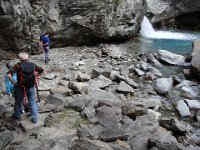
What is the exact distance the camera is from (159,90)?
516 inches

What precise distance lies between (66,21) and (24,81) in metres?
11.3

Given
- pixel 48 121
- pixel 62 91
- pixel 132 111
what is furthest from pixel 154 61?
pixel 48 121

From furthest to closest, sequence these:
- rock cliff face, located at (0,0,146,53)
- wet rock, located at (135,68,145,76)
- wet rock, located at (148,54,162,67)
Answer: wet rock, located at (148,54,162,67) < wet rock, located at (135,68,145,76) < rock cliff face, located at (0,0,146,53)

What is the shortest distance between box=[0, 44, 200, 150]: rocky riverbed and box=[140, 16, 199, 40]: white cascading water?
6.90 m

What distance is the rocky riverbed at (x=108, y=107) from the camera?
7312mm

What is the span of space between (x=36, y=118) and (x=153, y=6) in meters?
22.5

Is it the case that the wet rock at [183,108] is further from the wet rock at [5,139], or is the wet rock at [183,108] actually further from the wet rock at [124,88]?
the wet rock at [5,139]

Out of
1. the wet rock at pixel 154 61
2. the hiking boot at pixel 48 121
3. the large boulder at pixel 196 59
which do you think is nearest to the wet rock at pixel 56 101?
the hiking boot at pixel 48 121

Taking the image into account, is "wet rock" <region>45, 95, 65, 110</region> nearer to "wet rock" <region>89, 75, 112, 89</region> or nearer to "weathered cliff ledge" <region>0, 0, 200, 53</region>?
"wet rock" <region>89, 75, 112, 89</region>

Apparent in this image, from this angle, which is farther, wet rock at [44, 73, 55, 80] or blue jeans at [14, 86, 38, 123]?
wet rock at [44, 73, 55, 80]

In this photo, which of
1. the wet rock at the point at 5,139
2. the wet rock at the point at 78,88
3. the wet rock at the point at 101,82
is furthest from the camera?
the wet rock at the point at 101,82

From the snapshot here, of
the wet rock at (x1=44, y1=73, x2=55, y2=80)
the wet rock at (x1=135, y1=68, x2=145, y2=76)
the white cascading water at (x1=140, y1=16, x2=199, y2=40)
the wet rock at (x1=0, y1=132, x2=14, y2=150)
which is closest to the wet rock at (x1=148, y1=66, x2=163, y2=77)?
the wet rock at (x1=135, y1=68, x2=145, y2=76)

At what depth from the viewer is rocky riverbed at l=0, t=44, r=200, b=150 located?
731cm

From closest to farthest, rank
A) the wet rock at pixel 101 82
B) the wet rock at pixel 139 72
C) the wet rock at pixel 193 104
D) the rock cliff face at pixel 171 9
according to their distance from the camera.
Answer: the wet rock at pixel 193 104
the wet rock at pixel 101 82
the wet rock at pixel 139 72
the rock cliff face at pixel 171 9
